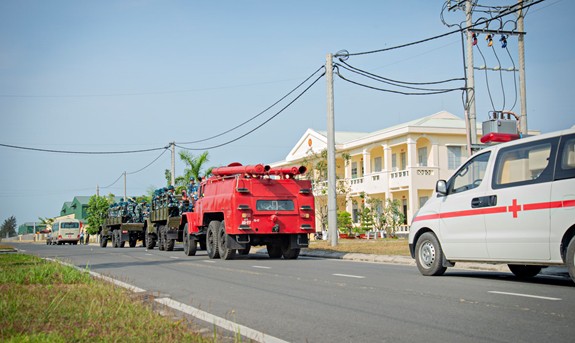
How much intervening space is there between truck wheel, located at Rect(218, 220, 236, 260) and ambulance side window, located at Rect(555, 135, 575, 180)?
1194 centimetres

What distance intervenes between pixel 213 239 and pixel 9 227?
16876cm

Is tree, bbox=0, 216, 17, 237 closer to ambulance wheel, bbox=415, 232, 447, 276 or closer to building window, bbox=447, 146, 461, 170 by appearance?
building window, bbox=447, 146, 461, 170

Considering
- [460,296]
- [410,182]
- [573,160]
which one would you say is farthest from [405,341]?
[410,182]

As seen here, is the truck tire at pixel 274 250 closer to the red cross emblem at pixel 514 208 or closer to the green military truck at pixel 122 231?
the red cross emblem at pixel 514 208

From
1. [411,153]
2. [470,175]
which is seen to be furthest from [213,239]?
[411,153]

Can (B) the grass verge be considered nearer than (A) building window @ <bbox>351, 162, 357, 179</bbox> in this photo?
Yes

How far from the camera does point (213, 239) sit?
20.5 m

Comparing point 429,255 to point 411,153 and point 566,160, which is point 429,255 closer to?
point 566,160

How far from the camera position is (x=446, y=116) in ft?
141

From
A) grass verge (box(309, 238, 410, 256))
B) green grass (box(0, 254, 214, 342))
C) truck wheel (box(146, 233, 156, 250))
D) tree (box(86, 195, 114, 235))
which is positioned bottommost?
green grass (box(0, 254, 214, 342))

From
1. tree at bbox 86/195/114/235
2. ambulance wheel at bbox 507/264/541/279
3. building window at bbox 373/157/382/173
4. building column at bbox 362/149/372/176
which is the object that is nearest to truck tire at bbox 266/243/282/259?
ambulance wheel at bbox 507/264/541/279

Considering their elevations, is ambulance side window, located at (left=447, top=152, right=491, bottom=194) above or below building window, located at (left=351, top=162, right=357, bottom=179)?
below

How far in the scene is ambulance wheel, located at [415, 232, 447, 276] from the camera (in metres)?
11.9

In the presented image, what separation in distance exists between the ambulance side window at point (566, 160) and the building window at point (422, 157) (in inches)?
1258
